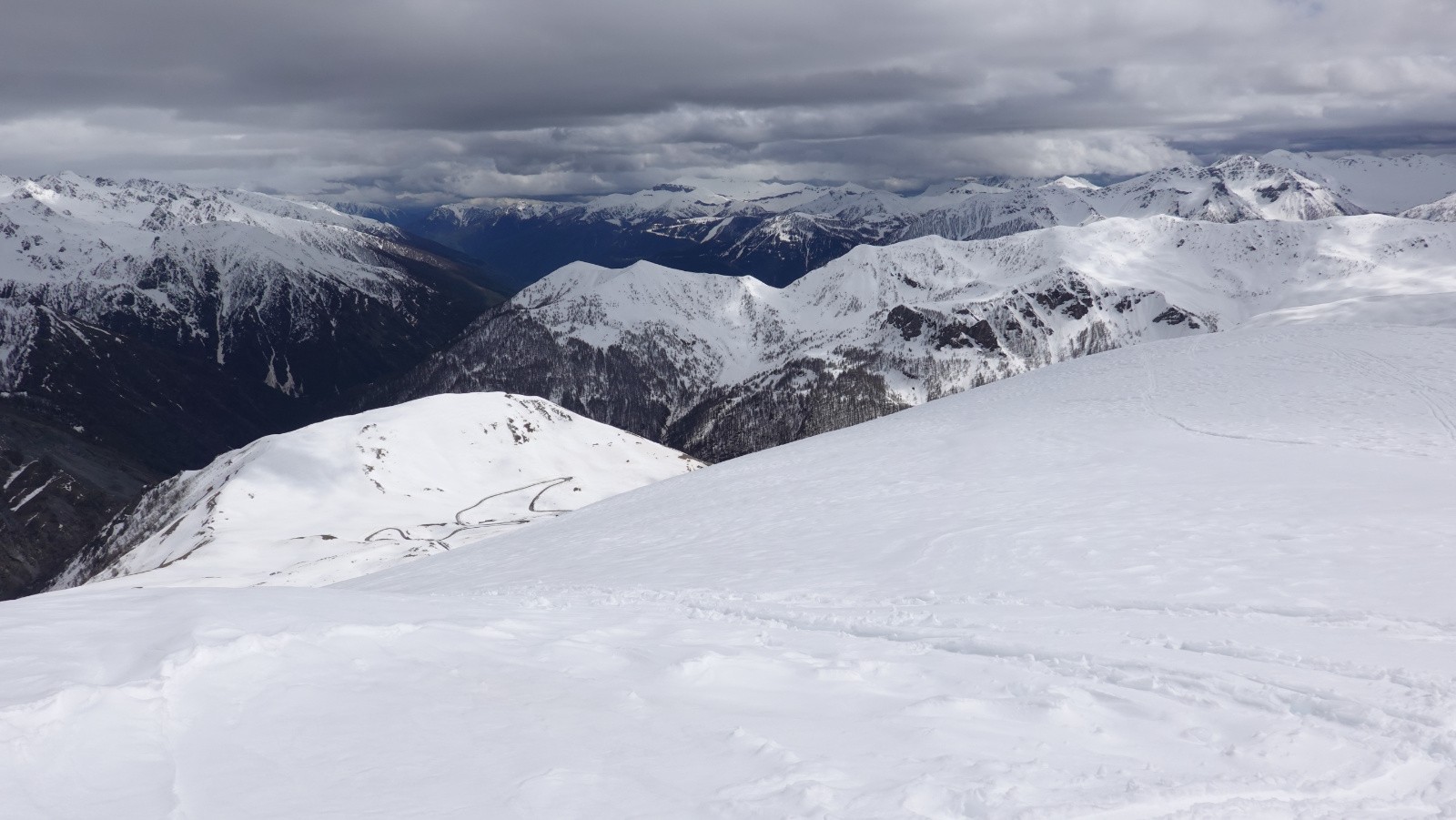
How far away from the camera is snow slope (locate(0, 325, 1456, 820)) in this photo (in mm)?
8961

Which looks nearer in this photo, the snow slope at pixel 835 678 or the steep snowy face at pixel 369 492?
the snow slope at pixel 835 678

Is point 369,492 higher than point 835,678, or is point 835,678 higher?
point 835,678

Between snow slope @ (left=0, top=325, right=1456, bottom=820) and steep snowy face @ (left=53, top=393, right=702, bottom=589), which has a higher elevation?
snow slope @ (left=0, top=325, right=1456, bottom=820)

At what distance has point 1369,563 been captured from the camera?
1800 centimetres

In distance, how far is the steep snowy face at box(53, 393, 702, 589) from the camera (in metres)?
82.1

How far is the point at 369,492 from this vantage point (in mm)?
113500

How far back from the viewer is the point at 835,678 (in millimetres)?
12773

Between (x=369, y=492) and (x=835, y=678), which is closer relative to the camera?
(x=835, y=678)

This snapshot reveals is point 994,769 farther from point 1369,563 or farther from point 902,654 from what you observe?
point 1369,563

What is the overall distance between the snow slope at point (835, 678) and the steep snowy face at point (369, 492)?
61470 mm

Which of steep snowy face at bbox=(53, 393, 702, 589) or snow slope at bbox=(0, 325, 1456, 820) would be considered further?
steep snowy face at bbox=(53, 393, 702, 589)

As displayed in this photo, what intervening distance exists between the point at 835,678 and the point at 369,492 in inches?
4494

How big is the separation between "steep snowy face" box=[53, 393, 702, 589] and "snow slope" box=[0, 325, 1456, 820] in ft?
202

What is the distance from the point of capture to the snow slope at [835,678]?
8961mm
